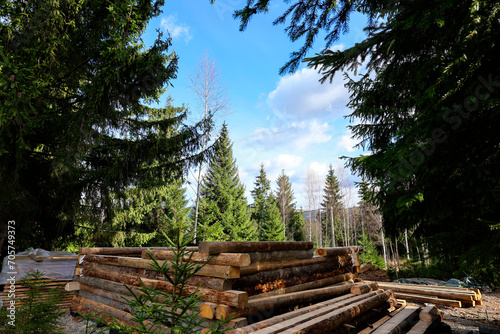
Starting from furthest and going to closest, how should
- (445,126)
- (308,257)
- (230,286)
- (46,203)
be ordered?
(46,203) < (308,257) < (230,286) < (445,126)

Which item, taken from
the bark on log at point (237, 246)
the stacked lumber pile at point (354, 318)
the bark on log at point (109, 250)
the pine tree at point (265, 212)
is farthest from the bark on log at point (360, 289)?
the pine tree at point (265, 212)

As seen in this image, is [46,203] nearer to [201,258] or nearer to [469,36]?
[201,258]

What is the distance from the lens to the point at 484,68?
2.48m

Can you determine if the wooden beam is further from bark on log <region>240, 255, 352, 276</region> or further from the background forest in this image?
bark on log <region>240, 255, 352, 276</region>

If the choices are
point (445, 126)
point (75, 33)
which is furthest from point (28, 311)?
point (75, 33)

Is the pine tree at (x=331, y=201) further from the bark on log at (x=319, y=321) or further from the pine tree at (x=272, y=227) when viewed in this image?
the bark on log at (x=319, y=321)

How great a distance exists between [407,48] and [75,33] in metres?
9.50

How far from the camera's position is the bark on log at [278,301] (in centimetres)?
339

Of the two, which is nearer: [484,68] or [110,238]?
[484,68]

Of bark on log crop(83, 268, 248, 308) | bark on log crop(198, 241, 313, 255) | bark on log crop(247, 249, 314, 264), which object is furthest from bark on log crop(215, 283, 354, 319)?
bark on log crop(198, 241, 313, 255)

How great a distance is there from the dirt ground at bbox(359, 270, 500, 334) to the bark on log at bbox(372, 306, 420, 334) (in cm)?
109

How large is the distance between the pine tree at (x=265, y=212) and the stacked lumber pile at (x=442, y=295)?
19.1 m

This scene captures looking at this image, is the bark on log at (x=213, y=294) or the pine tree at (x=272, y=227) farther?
the pine tree at (x=272, y=227)

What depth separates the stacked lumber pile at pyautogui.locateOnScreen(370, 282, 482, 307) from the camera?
7.54 m
